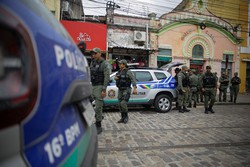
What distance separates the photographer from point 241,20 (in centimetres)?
1897

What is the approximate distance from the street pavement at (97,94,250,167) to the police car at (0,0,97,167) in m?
2.19

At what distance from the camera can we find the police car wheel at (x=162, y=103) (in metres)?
7.55

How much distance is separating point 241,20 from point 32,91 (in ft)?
73.8

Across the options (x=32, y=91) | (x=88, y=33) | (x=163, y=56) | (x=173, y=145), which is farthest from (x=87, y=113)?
(x=163, y=56)

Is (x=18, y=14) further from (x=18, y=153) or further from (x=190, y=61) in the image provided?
(x=190, y=61)

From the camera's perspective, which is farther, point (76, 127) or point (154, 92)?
point (154, 92)

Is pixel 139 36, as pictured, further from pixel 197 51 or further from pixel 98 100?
pixel 98 100

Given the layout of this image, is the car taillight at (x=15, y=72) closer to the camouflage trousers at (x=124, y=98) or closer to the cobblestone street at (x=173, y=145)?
the cobblestone street at (x=173, y=145)

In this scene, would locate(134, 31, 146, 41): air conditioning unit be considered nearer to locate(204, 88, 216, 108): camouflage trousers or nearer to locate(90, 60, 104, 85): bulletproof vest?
locate(204, 88, 216, 108): camouflage trousers

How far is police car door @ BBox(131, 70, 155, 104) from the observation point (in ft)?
24.2

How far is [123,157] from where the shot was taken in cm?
310

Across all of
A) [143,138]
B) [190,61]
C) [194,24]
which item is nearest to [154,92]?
[143,138]

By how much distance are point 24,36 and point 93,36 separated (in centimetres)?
1343

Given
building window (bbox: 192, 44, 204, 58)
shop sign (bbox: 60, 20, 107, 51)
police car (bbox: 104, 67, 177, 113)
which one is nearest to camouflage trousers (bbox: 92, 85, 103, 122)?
police car (bbox: 104, 67, 177, 113)
